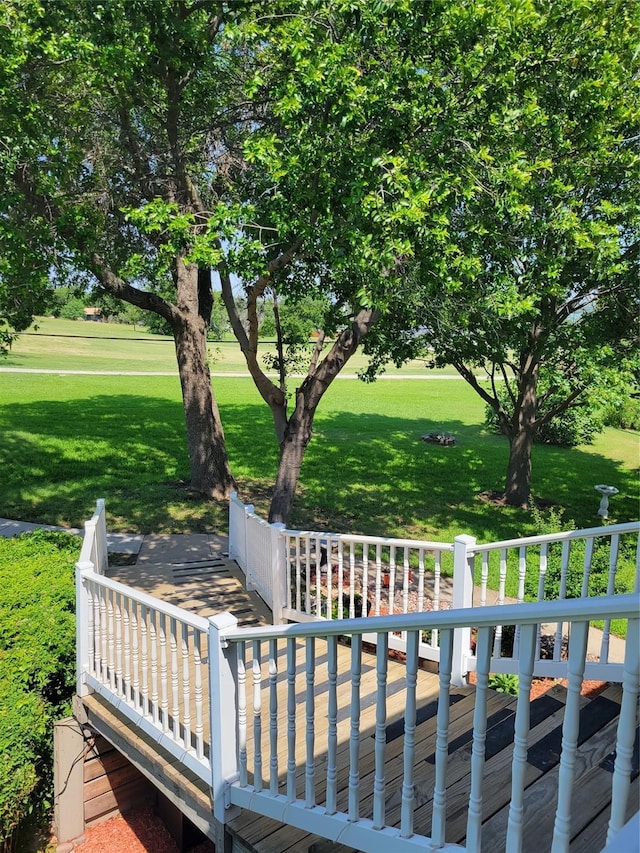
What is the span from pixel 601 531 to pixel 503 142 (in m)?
4.89

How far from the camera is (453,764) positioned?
2912mm

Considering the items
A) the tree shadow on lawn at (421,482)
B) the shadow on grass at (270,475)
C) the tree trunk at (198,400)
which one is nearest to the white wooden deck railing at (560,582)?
the tree shadow on lawn at (421,482)

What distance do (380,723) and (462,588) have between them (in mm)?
2063

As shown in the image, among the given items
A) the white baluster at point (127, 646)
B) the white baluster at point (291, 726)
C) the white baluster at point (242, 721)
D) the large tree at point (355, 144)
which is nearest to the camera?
the white baluster at point (291, 726)

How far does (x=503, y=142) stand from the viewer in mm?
6672

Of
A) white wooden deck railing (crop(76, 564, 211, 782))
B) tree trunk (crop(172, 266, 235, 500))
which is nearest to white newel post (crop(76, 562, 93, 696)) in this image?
white wooden deck railing (crop(76, 564, 211, 782))

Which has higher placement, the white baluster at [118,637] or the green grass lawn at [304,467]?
the white baluster at [118,637]

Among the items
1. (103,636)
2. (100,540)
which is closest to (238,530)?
(100,540)

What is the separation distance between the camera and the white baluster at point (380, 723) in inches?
83.4

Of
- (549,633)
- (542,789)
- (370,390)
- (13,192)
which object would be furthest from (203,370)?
(370,390)

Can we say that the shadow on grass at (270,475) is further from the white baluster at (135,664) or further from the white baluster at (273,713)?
the white baluster at (273,713)

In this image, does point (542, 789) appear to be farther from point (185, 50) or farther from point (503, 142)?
point (185, 50)

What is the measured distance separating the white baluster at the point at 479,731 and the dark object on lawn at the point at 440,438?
17831 millimetres

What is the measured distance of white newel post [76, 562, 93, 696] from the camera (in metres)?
4.46
